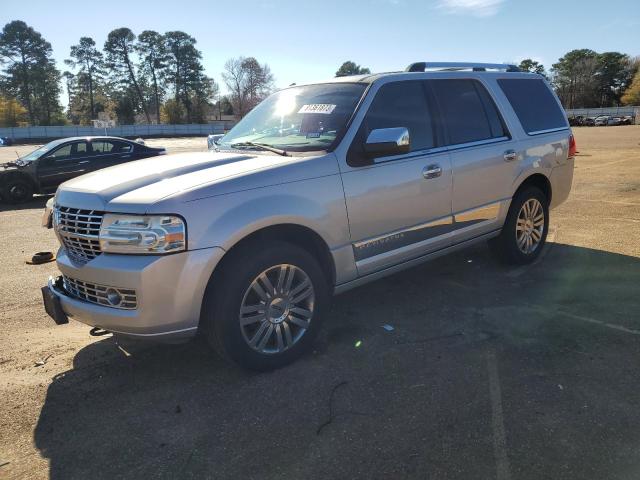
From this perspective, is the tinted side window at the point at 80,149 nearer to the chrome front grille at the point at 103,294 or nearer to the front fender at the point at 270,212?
the chrome front grille at the point at 103,294

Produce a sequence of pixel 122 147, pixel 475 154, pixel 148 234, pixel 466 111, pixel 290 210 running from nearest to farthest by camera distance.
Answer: pixel 148 234 < pixel 290 210 < pixel 475 154 < pixel 466 111 < pixel 122 147

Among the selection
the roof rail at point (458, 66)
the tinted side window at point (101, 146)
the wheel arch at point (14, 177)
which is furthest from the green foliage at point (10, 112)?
the roof rail at point (458, 66)

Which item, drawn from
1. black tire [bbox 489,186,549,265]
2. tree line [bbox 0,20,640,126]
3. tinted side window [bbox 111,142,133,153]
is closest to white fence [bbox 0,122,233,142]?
tree line [bbox 0,20,640,126]

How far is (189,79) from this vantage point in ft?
300

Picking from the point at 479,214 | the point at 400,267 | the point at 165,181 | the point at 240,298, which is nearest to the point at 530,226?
the point at 479,214

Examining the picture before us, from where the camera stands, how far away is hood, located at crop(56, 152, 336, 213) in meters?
2.99

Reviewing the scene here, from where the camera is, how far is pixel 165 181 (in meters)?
3.21

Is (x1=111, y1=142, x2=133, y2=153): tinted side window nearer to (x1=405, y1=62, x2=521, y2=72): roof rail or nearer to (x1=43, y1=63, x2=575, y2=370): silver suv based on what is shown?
(x1=43, y1=63, x2=575, y2=370): silver suv

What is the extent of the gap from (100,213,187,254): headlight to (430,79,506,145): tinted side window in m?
2.63

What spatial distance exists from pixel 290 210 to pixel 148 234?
896 mm

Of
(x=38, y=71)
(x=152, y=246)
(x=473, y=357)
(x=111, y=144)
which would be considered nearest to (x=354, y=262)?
(x=473, y=357)

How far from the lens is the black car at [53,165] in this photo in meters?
12.0

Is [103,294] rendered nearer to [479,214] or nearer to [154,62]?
[479,214]

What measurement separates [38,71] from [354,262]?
9210 cm
